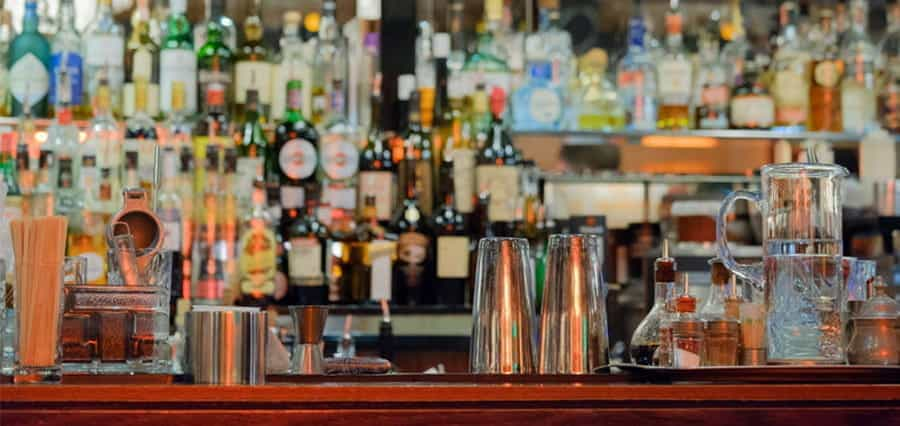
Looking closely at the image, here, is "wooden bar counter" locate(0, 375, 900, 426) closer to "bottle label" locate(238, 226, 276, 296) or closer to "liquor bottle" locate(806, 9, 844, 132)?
"bottle label" locate(238, 226, 276, 296)

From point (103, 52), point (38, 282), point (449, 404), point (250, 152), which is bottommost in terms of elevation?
point (449, 404)

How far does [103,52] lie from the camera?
3.99 m

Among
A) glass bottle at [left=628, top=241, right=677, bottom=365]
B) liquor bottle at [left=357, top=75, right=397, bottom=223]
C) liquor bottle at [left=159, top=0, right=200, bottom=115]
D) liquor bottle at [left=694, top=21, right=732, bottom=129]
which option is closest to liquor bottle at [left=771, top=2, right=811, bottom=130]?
liquor bottle at [left=694, top=21, right=732, bottom=129]

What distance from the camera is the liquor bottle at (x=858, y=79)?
448 cm

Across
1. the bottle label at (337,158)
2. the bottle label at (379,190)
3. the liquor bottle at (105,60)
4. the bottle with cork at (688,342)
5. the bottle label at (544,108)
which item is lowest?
the bottle with cork at (688,342)

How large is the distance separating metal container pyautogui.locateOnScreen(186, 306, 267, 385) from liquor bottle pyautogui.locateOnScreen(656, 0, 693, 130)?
2977mm

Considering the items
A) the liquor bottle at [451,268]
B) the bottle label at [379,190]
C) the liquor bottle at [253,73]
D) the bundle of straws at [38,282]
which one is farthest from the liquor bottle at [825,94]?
the bundle of straws at [38,282]

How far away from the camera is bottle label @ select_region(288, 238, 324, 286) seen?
12.9ft

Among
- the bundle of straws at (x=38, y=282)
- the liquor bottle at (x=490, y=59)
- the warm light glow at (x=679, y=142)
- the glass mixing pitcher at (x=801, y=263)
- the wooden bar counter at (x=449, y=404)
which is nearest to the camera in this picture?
the wooden bar counter at (x=449, y=404)

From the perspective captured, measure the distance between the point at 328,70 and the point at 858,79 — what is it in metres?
1.59

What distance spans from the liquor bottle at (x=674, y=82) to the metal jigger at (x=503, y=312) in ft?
8.37

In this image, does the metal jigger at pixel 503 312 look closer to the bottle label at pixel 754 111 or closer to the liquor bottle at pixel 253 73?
the liquor bottle at pixel 253 73

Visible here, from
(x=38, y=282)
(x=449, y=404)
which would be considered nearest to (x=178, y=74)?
(x=38, y=282)

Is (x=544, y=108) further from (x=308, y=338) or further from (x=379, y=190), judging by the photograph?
(x=308, y=338)
